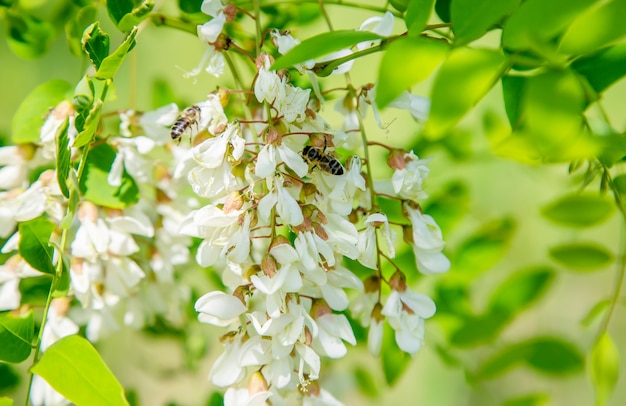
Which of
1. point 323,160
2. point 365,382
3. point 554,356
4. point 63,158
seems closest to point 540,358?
point 554,356

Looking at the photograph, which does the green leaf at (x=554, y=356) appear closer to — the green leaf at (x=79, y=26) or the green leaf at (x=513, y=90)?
the green leaf at (x=513, y=90)

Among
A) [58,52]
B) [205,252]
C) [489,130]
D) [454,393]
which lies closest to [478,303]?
[454,393]

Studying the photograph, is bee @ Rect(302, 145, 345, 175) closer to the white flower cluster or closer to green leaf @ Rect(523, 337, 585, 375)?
the white flower cluster

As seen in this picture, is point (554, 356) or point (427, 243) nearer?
point (427, 243)

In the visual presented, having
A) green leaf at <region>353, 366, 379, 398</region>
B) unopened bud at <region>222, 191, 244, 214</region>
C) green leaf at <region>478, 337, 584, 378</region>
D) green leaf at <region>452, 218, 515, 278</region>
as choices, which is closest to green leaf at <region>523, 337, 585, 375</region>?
green leaf at <region>478, 337, 584, 378</region>

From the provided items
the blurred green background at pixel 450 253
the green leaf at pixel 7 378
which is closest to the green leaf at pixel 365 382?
the blurred green background at pixel 450 253

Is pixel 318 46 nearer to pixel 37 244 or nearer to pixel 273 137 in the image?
pixel 273 137
